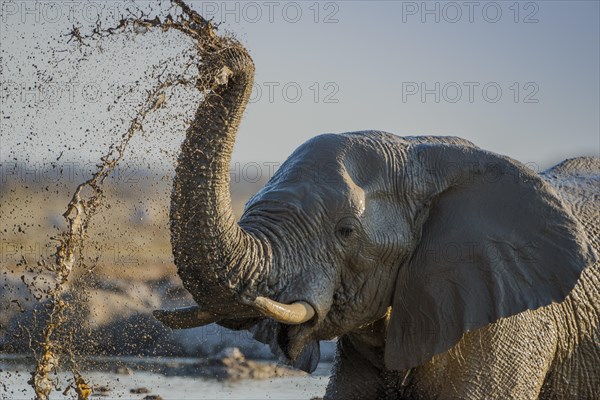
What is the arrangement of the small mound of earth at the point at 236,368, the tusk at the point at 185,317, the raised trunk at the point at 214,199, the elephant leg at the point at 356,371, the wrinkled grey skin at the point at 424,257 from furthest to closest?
the small mound of earth at the point at 236,368 → the elephant leg at the point at 356,371 → the wrinkled grey skin at the point at 424,257 → the tusk at the point at 185,317 → the raised trunk at the point at 214,199

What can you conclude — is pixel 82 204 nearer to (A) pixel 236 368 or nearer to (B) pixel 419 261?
(B) pixel 419 261

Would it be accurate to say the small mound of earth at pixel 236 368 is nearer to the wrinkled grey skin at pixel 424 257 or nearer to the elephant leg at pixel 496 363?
the elephant leg at pixel 496 363

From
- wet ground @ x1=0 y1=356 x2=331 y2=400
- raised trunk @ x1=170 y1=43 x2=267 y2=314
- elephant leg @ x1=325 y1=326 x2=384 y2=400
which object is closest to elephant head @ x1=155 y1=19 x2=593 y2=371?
Result: raised trunk @ x1=170 y1=43 x2=267 y2=314

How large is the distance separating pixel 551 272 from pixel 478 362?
0.57 metres

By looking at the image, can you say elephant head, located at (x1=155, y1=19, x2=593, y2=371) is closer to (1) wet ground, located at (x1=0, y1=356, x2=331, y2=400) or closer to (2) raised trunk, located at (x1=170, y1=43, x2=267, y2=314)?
(2) raised trunk, located at (x1=170, y1=43, x2=267, y2=314)

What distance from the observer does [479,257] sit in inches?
279

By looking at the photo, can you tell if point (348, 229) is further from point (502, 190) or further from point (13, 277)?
point (13, 277)

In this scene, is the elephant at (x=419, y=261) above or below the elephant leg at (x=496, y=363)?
above

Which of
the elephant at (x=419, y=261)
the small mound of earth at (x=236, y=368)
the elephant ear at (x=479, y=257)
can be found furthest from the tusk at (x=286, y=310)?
the small mound of earth at (x=236, y=368)

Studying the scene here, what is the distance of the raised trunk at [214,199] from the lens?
20.9 ft

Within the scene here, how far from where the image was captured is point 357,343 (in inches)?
299

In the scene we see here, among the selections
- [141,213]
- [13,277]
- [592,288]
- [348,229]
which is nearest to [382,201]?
[348,229]

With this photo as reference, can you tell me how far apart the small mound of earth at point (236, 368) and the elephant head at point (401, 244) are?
633 cm

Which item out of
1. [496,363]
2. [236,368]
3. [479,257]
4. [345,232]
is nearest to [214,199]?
[345,232]
